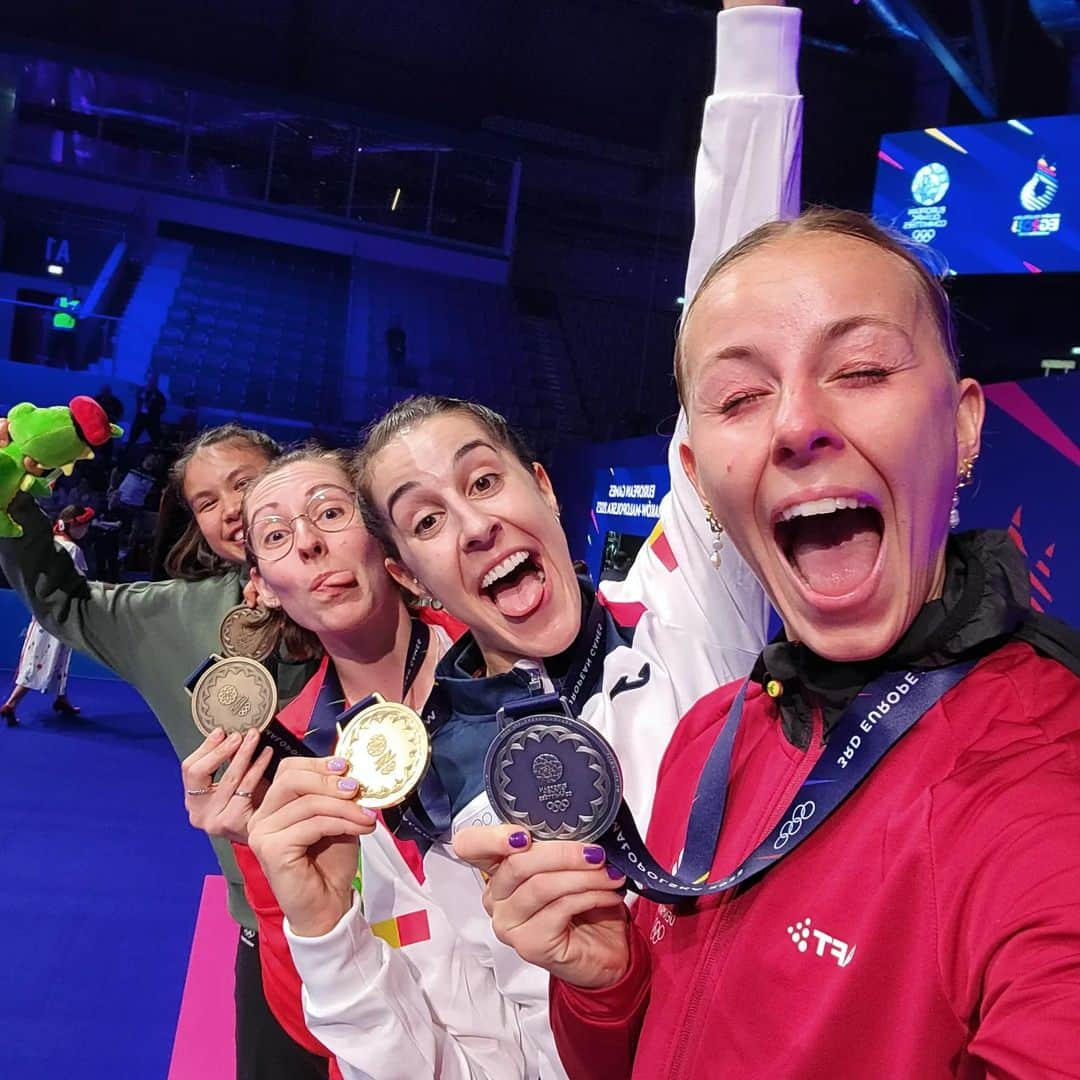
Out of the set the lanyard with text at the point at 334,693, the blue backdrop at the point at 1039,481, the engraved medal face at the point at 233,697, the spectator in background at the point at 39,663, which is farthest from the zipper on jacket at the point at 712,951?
the spectator in background at the point at 39,663

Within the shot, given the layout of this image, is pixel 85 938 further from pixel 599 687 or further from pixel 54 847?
pixel 599 687

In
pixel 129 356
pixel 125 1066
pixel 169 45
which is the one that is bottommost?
pixel 125 1066

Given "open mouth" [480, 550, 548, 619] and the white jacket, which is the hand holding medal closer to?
the white jacket

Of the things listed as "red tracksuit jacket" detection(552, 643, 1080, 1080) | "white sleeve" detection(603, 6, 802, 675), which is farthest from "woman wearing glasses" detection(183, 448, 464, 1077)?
"red tracksuit jacket" detection(552, 643, 1080, 1080)

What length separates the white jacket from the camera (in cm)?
142

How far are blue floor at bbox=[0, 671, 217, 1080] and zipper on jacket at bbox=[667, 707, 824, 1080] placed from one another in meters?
3.70

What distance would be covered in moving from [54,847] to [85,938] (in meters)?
1.23

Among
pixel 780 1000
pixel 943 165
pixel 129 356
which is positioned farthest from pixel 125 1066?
pixel 129 356

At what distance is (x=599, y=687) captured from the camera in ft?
5.82

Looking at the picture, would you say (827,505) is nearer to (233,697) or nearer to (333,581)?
(233,697)

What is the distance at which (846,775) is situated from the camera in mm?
877

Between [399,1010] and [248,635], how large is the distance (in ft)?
4.61

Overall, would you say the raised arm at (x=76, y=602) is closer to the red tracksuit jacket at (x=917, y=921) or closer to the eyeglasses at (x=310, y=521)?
the eyeglasses at (x=310, y=521)

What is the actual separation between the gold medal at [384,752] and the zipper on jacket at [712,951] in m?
0.51
